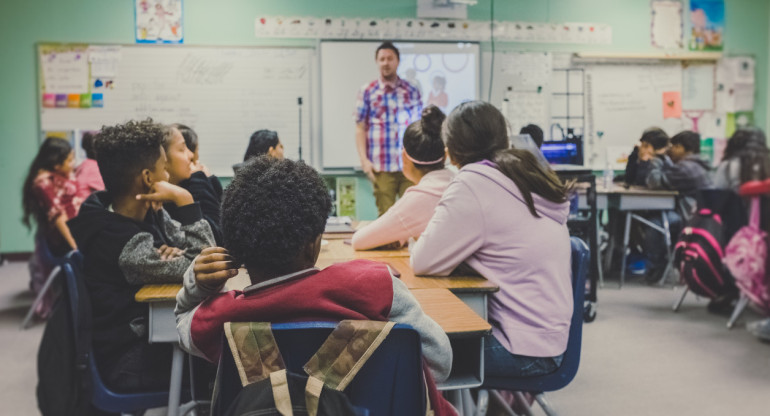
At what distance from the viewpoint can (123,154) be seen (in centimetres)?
190

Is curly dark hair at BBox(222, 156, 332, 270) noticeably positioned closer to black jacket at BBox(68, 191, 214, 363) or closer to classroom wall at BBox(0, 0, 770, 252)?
black jacket at BBox(68, 191, 214, 363)

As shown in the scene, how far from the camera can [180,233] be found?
1963 mm

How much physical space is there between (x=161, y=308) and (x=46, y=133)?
510 centimetres

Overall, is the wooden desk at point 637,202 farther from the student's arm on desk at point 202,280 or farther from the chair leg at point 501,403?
the student's arm on desk at point 202,280

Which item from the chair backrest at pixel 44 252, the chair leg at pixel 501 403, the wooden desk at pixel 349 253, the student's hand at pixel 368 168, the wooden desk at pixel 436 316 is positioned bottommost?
the chair leg at pixel 501 403

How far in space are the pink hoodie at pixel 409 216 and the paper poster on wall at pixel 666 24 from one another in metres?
5.34

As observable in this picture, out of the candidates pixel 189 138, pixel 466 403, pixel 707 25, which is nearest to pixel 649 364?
pixel 466 403

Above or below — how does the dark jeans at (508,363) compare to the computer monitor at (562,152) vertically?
below

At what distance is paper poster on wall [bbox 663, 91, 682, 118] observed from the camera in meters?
6.86

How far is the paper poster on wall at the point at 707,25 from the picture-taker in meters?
6.94

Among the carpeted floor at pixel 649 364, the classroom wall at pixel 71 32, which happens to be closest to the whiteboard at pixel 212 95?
the classroom wall at pixel 71 32

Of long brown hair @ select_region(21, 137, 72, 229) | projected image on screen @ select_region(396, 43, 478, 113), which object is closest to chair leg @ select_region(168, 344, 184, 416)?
long brown hair @ select_region(21, 137, 72, 229)

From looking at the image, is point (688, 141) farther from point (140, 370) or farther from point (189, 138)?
point (140, 370)

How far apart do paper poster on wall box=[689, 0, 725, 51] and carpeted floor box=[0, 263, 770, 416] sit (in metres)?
3.25
